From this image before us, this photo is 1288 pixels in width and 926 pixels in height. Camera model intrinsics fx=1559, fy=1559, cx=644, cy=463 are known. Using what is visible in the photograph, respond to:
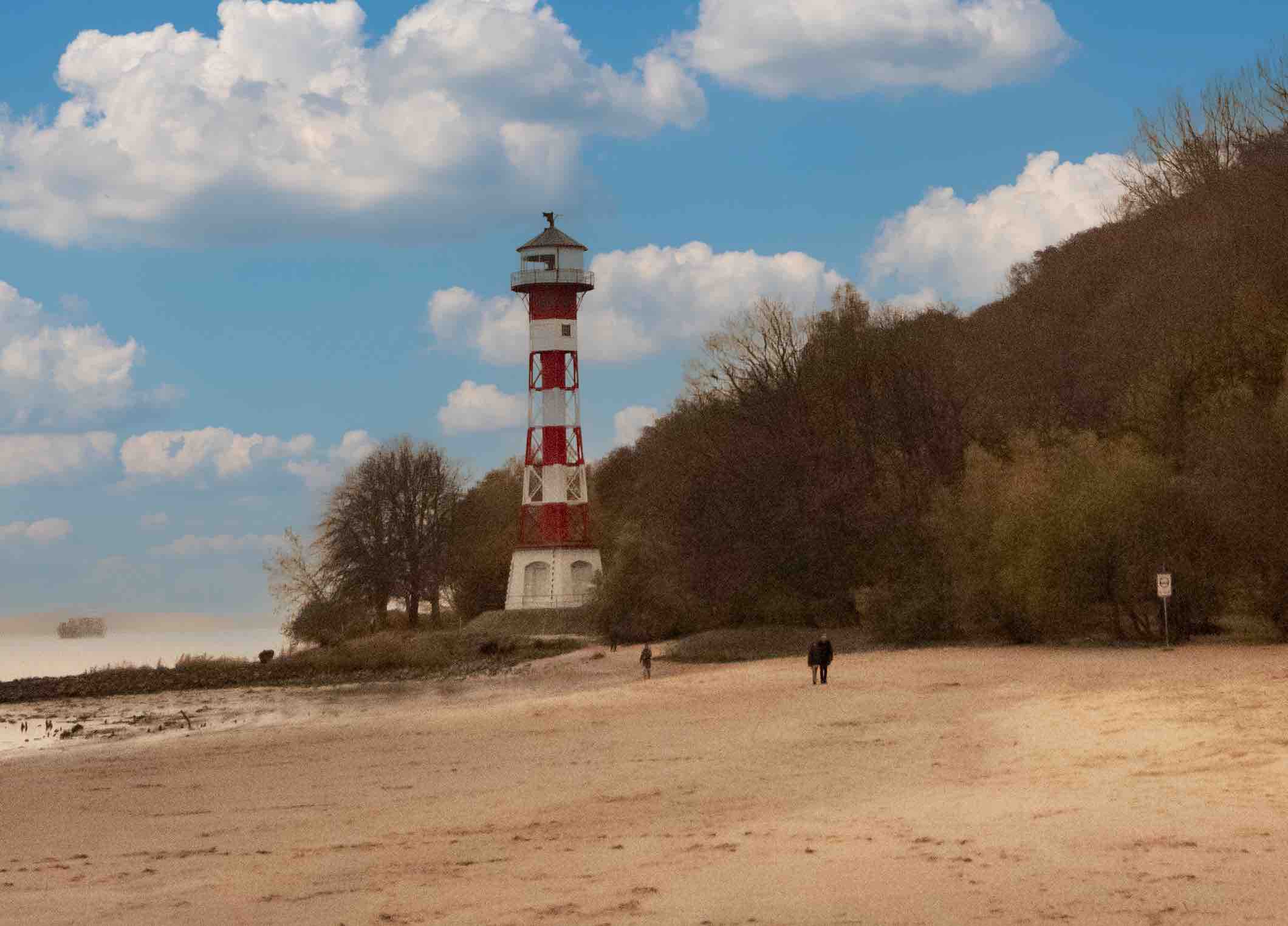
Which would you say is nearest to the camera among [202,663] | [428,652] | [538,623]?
[428,652]

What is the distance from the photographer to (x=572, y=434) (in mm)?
63969

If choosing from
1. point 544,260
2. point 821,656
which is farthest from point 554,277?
point 821,656

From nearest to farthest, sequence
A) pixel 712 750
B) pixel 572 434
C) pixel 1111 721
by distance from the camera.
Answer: pixel 1111 721
pixel 712 750
pixel 572 434

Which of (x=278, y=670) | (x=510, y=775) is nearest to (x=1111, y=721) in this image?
(x=510, y=775)

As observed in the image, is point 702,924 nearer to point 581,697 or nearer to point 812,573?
point 581,697

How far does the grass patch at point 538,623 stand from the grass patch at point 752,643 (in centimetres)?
1253

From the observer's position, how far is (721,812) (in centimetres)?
1545

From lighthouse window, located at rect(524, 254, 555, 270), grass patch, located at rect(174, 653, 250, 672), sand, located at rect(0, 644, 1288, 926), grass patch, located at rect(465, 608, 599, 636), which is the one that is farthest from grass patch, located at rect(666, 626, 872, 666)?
lighthouse window, located at rect(524, 254, 555, 270)

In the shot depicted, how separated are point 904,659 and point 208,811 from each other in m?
19.4

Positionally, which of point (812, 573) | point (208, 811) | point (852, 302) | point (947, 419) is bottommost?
point (208, 811)

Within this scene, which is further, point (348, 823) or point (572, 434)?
point (572, 434)

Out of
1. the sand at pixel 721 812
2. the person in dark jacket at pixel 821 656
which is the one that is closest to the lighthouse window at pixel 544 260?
the person in dark jacket at pixel 821 656

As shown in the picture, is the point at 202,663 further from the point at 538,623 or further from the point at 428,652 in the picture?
the point at 538,623

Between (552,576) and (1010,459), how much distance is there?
26726mm
